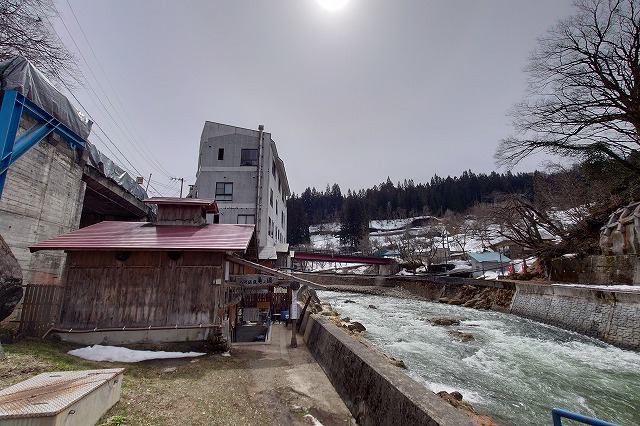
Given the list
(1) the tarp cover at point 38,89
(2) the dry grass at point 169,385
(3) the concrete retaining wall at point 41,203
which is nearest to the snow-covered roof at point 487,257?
(2) the dry grass at point 169,385

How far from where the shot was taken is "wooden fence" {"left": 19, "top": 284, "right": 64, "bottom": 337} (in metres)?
10.0

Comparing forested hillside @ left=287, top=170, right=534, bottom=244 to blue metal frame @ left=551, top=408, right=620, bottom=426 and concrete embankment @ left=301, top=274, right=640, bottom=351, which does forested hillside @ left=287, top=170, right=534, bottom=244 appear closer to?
concrete embankment @ left=301, top=274, right=640, bottom=351

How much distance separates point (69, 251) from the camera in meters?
10.4

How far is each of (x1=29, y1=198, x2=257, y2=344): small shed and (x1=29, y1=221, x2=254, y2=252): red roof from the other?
0.03 m

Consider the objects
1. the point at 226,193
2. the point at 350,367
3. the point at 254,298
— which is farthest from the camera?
the point at 226,193

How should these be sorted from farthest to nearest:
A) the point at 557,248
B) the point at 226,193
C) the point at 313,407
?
the point at 226,193
the point at 557,248
the point at 313,407

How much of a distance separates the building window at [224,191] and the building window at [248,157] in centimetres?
259

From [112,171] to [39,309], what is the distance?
10.8 metres

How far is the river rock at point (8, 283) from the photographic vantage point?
332 inches

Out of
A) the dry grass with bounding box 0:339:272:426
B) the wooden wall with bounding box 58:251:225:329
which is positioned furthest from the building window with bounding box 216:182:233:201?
the dry grass with bounding box 0:339:272:426

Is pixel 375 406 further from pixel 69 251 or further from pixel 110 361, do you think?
pixel 69 251

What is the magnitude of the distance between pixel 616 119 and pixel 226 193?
28.5 m

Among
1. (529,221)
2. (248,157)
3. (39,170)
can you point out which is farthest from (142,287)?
(529,221)

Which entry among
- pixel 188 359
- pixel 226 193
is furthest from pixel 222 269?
pixel 226 193
